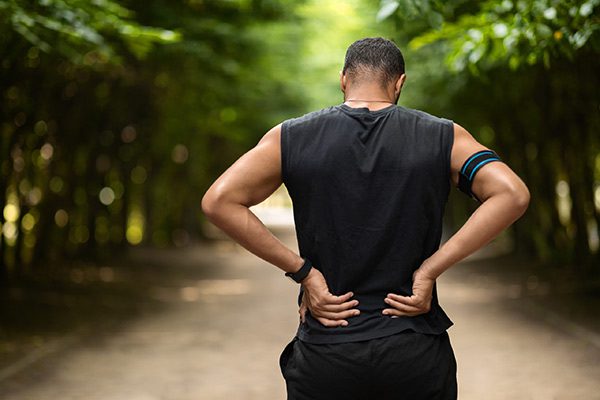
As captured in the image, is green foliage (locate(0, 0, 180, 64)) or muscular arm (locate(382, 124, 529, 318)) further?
green foliage (locate(0, 0, 180, 64))

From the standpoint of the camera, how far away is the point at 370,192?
296 cm

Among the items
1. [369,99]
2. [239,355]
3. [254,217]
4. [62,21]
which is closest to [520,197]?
[369,99]

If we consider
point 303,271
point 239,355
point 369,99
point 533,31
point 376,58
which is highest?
point 533,31

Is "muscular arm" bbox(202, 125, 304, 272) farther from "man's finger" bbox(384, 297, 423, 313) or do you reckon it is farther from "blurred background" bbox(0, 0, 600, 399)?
"blurred background" bbox(0, 0, 600, 399)

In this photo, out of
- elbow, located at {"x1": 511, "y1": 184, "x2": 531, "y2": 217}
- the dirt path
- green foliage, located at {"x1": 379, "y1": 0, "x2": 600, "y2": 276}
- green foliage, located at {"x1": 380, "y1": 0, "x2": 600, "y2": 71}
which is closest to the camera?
elbow, located at {"x1": 511, "y1": 184, "x2": 531, "y2": 217}

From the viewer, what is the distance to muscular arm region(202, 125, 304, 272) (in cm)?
299

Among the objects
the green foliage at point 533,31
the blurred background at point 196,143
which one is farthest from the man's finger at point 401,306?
the green foliage at point 533,31

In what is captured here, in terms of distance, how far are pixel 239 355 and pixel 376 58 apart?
799cm

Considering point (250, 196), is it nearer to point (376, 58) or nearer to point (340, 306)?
point (340, 306)

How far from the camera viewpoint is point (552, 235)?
22.9m

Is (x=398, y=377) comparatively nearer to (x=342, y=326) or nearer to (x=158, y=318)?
(x=342, y=326)

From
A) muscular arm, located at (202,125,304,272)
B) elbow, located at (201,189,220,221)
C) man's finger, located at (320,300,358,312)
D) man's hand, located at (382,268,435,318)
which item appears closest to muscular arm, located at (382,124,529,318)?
man's hand, located at (382,268,435,318)

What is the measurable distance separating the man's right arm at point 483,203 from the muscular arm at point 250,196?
0.47 m

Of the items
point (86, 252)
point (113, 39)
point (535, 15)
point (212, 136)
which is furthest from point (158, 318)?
point (212, 136)
